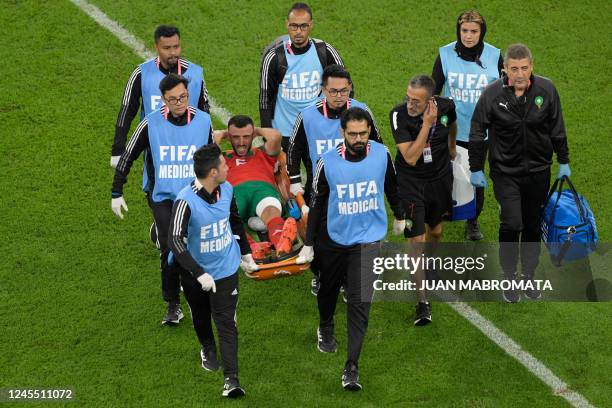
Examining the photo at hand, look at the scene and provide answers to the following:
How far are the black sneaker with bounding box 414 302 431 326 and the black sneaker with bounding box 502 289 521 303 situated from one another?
834 millimetres

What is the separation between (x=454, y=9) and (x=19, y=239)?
6.71 m

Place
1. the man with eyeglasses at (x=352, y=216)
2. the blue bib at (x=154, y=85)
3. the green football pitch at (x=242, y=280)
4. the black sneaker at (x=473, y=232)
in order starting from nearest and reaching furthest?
1. the man with eyeglasses at (x=352, y=216)
2. the green football pitch at (x=242, y=280)
3. the blue bib at (x=154, y=85)
4. the black sneaker at (x=473, y=232)

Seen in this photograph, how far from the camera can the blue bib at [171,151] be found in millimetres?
9891

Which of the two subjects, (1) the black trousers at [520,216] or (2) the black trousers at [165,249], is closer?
(2) the black trousers at [165,249]

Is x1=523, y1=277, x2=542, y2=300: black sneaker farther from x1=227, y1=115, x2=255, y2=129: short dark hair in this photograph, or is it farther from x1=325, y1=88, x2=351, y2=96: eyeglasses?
x1=227, y1=115, x2=255, y2=129: short dark hair

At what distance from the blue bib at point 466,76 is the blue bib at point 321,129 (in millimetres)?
1492

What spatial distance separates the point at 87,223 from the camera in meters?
11.9

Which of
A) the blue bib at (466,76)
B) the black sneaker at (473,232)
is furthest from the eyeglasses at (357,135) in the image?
the black sneaker at (473,232)

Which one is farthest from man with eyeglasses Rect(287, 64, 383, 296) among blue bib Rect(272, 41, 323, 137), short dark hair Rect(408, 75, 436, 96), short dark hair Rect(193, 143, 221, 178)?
short dark hair Rect(193, 143, 221, 178)

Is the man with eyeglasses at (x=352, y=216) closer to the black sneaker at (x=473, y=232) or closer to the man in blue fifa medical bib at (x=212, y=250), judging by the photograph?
the man in blue fifa medical bib at (x=212, y=250)

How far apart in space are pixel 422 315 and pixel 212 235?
237cm

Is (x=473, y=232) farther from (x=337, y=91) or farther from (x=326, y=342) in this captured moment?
(x=337, y=91)

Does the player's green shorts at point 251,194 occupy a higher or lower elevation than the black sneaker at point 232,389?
higher

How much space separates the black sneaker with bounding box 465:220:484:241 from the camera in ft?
38.5
